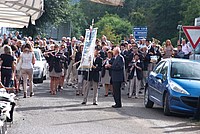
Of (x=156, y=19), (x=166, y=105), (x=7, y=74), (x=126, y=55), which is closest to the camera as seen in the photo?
(x=166, y=105)

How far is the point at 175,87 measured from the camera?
16250 millimetres

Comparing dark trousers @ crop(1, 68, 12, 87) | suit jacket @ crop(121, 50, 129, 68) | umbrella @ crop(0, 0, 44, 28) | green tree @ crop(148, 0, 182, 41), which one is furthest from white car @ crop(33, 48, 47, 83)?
green tree @ crop(148, 0, 182, 41)

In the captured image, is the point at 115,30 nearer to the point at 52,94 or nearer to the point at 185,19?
the point at 185,19

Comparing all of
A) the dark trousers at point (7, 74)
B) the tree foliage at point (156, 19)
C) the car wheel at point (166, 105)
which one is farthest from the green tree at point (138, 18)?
the car wheel at point (166, 105)

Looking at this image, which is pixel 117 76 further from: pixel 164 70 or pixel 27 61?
pixel 27 61

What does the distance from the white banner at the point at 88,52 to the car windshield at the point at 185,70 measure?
2.92 metres

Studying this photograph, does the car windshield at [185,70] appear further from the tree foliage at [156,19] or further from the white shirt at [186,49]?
the tree foliage at [156,19]

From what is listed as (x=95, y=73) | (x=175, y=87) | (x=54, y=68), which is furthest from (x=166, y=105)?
(x=54, y=68)

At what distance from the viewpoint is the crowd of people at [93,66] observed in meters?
18.8

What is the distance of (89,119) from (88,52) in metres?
4.76

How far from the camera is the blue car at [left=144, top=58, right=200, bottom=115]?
52.5 feet

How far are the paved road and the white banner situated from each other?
1224mm

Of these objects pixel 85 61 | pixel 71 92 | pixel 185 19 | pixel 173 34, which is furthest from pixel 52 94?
pixel 173 34

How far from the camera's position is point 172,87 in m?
16.3
